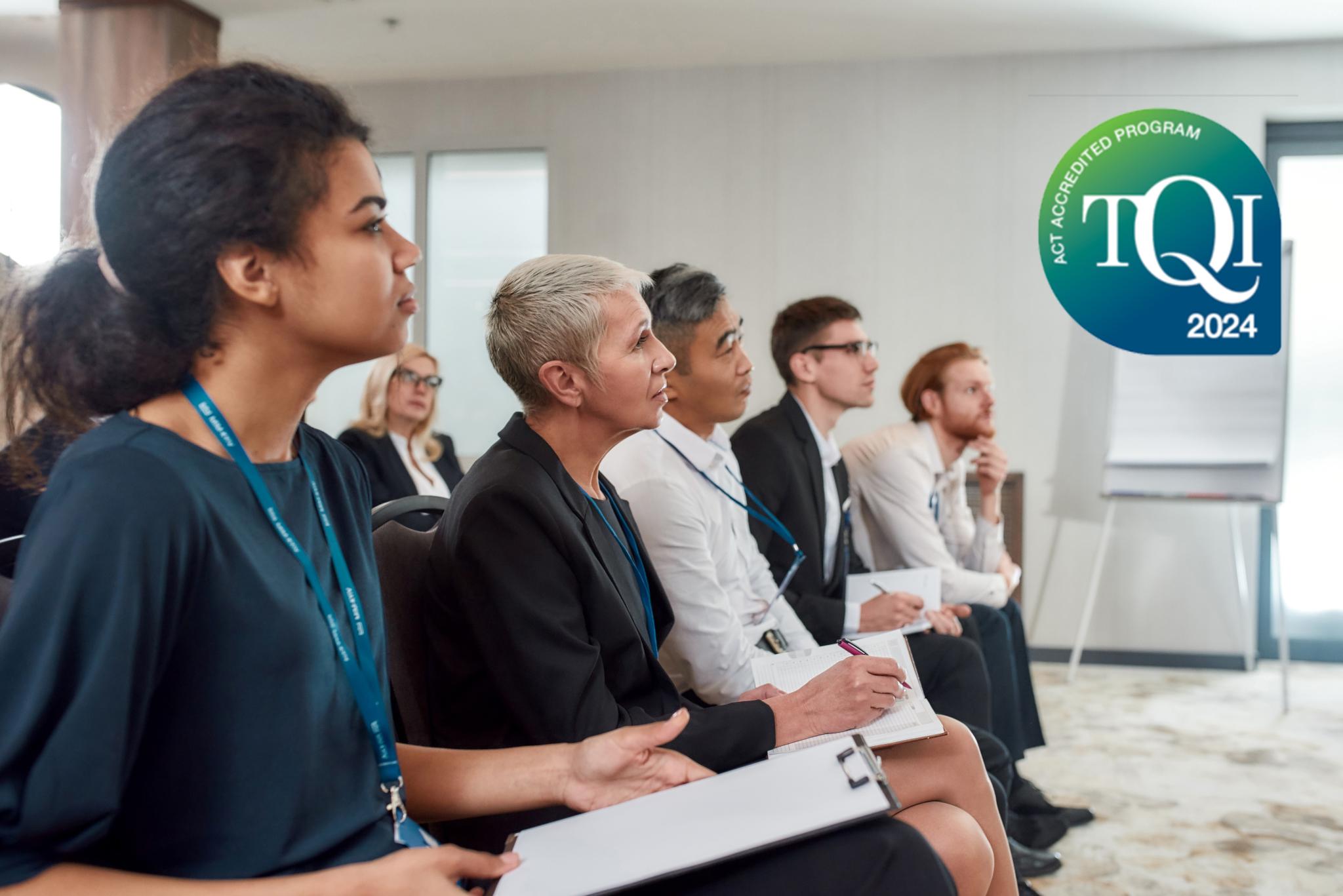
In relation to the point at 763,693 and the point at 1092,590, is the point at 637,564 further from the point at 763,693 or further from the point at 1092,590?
the point at 1092,590

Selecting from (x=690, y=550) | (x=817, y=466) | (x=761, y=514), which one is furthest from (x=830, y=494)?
(x=690, y=550)

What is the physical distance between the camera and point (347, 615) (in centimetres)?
96

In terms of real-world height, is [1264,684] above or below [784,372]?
below

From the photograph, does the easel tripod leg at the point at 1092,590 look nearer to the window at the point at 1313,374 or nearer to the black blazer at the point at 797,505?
the window at the point at 1313,374

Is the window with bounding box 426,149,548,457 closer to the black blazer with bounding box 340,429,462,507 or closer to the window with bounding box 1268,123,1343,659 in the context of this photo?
the black blazer with bounding box 340,429,462,507

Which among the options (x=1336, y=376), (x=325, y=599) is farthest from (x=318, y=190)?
(x=1336, y=376)

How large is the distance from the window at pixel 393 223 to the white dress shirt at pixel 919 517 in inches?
127

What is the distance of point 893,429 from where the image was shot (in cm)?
318

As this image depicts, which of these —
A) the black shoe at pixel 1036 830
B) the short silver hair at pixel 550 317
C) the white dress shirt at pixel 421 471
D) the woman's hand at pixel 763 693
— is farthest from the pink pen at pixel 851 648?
the white dress shirt at pixel 421 471

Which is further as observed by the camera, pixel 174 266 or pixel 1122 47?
pixel 1122 47

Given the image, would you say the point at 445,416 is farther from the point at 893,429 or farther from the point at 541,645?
the point at 541,645

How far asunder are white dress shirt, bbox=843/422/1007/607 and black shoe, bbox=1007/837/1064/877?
27.3 inches

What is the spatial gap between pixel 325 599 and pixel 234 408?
0.18 meters

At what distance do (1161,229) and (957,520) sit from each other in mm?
1048
